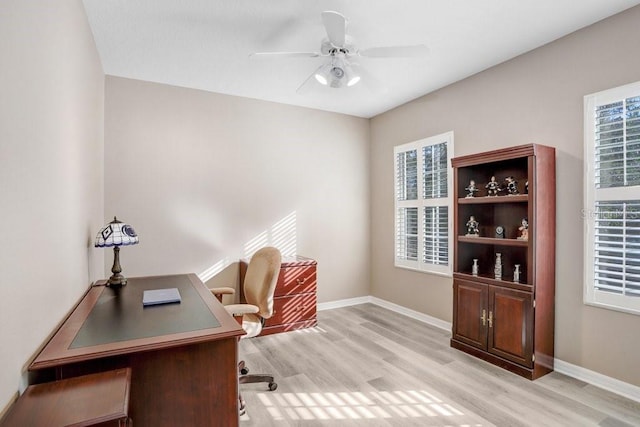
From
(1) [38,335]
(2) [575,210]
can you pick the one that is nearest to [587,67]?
(2) [575,210]

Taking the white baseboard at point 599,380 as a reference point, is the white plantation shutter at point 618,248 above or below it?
above

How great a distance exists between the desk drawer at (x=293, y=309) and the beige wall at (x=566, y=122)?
1521 millimetres

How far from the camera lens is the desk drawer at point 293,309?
3803mm

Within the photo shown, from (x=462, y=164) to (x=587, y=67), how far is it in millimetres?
1163

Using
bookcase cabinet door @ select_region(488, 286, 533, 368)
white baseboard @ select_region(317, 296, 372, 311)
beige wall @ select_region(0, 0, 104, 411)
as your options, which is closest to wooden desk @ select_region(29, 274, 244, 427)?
beige wall @ select_region(0, 0, 104, 411)

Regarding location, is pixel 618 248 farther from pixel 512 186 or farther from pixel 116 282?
pixel 116 282

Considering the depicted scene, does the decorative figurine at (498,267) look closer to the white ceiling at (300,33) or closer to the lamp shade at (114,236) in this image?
the white ceiling at (300,33)

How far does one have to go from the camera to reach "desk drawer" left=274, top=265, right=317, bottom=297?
151 inches

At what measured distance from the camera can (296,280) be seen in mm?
3930

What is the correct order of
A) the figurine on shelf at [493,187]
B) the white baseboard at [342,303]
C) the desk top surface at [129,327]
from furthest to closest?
the white baseboard at [342,303] → the figurine on shelf at [493,187] → the desk top surface at [129,327]

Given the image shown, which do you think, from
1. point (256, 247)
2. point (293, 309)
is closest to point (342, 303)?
point (293, 309)

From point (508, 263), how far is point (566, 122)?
1.33 metres

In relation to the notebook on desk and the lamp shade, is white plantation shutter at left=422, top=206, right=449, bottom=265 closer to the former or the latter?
the notebook on desk

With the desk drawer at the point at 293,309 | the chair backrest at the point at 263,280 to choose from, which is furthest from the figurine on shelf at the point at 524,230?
the desk drawer at the point at 293,309
